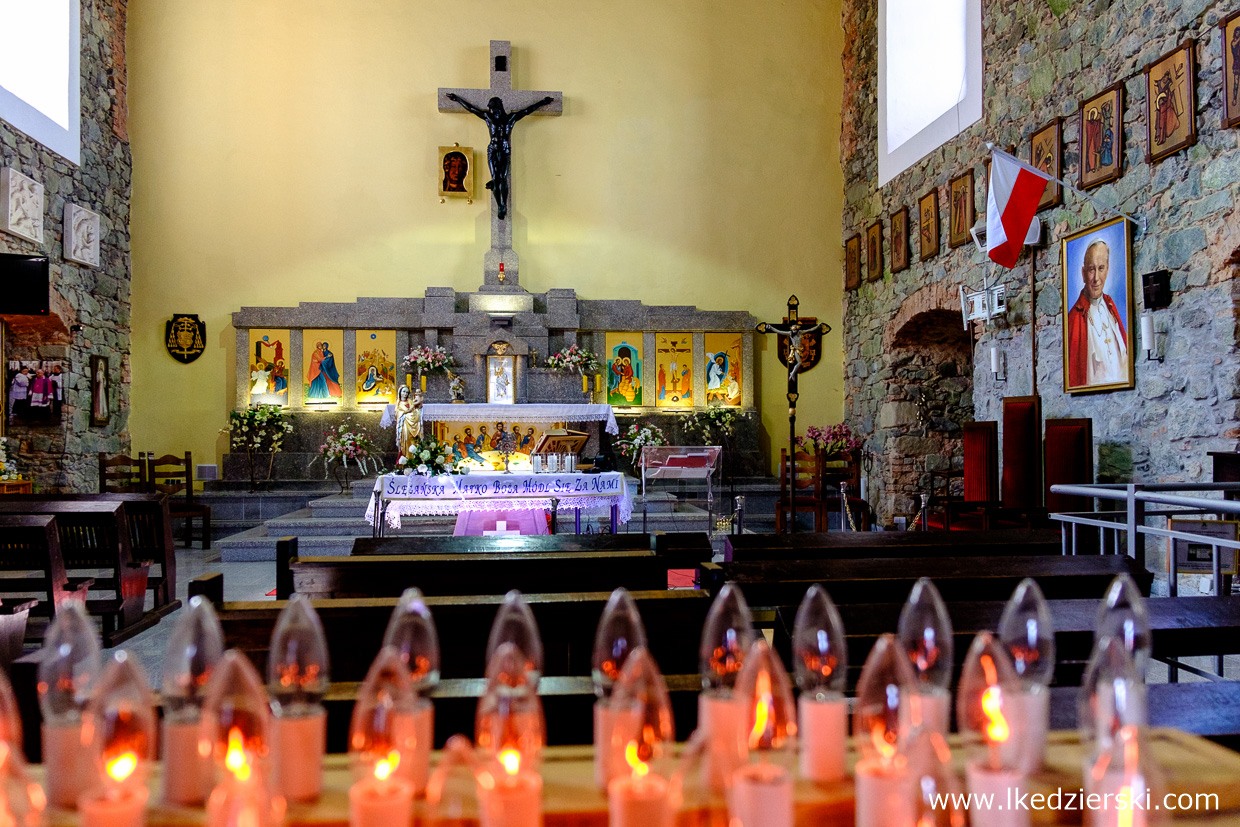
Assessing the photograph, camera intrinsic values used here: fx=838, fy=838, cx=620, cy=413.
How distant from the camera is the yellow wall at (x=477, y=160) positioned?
11195mm

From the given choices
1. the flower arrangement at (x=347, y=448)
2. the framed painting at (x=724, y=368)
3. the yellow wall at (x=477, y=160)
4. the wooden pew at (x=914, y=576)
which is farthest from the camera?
the framed painting at (x=724, y=368)

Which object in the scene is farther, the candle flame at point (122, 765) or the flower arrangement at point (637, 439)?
the flower arrangement at point (637, 439)

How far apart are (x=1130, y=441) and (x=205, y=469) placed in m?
10.4

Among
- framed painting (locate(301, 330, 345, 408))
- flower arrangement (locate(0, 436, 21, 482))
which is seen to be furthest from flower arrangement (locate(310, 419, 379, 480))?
flower arrangement (locate(0, 436, 21, 482))

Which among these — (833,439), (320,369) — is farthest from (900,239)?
(320,369)

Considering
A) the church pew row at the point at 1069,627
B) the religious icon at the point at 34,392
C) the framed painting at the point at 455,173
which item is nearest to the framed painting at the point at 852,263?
the framed painting at the point at 455,173

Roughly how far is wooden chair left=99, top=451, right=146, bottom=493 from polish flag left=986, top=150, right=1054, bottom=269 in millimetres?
8711

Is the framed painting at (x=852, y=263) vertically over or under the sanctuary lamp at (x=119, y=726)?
over

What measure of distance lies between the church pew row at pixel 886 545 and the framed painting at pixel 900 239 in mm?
6026

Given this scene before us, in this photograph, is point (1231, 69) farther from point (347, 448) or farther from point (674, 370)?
point (347, 448)

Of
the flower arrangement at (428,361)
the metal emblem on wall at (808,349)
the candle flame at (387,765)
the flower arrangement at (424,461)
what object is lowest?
the candle flame at (387,765)

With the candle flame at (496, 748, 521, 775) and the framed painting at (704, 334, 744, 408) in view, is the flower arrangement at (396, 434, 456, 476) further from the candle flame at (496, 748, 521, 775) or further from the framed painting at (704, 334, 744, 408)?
the candle flame at (496, 748, 521, 775)

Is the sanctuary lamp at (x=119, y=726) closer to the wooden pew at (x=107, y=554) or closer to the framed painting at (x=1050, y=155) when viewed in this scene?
the wooden pew at (x=107, y=554)

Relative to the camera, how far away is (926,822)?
2.48ft
